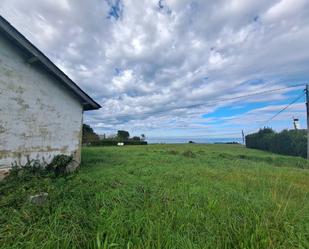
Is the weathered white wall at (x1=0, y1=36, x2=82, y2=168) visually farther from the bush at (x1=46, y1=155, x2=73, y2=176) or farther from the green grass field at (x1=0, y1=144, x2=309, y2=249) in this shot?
the green grass field at (x1=0, y1=144, x2=309, y2=249)

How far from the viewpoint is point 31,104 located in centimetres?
641

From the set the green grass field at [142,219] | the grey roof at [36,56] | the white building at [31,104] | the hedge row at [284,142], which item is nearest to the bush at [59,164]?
the white building at [31,104]

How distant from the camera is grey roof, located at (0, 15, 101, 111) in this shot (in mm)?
5537

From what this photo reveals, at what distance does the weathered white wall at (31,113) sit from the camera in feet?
18.7

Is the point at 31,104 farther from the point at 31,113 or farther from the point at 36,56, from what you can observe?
the point at 36,56

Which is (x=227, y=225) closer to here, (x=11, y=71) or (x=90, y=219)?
(x=90, y=219)

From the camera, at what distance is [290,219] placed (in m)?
3.67

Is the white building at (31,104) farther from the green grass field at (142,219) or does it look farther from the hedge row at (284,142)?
the hedge row at (284,142)

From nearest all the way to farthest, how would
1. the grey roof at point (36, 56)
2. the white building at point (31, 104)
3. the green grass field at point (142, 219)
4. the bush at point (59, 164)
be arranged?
the green grass field at point (142, 219) → the grey roof at point (36, 56) → the white building at point (31, 104) → the bush at point (59, 164)

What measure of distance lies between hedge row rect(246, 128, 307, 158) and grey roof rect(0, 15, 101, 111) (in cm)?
2224

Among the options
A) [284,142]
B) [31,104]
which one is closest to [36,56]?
[31,104]

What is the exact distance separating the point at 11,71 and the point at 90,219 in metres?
4.79

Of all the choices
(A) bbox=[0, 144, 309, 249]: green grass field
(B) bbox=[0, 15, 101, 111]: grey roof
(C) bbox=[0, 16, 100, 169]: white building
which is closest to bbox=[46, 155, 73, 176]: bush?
(C) bbox=[0, 16, 100, 169]: white building

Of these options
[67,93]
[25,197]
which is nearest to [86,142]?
[67,93]
